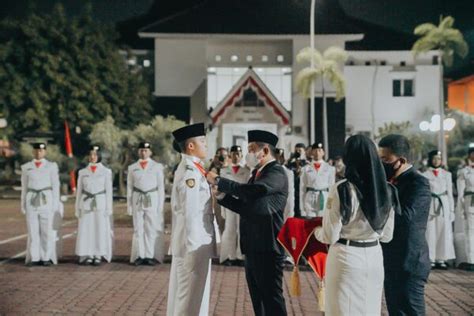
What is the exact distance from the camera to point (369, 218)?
5773mm

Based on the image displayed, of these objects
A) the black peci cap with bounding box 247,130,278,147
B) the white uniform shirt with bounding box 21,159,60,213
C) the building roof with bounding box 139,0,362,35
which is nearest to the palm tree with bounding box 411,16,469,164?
the building roof with bounding box 139,0,362,35

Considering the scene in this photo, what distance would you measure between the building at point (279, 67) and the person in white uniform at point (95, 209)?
25759 millimetres

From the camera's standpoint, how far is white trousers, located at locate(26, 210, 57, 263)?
43.8 feet

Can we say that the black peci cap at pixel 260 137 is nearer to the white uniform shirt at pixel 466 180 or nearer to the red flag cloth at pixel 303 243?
the red flag cloth at pixel 303 243

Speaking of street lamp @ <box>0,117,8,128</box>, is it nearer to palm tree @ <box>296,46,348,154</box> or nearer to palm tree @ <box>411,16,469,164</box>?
palm tree @ <box>296,46,348,154</box>

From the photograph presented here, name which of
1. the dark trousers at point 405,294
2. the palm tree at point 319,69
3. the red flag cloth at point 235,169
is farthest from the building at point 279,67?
the dark trousers at point 405,294

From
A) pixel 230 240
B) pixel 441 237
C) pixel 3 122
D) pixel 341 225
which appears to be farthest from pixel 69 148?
pixel 341 225

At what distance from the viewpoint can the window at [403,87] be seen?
4651cm

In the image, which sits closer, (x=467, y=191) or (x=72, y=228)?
(x=467, y=191)

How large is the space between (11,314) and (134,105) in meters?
32.5

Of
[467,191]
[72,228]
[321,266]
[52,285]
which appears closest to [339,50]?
Result: [72,228]

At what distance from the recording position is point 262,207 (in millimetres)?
7242

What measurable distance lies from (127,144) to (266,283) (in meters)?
27.9

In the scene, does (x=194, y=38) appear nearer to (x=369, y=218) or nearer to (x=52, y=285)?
(x=52, y=285)
